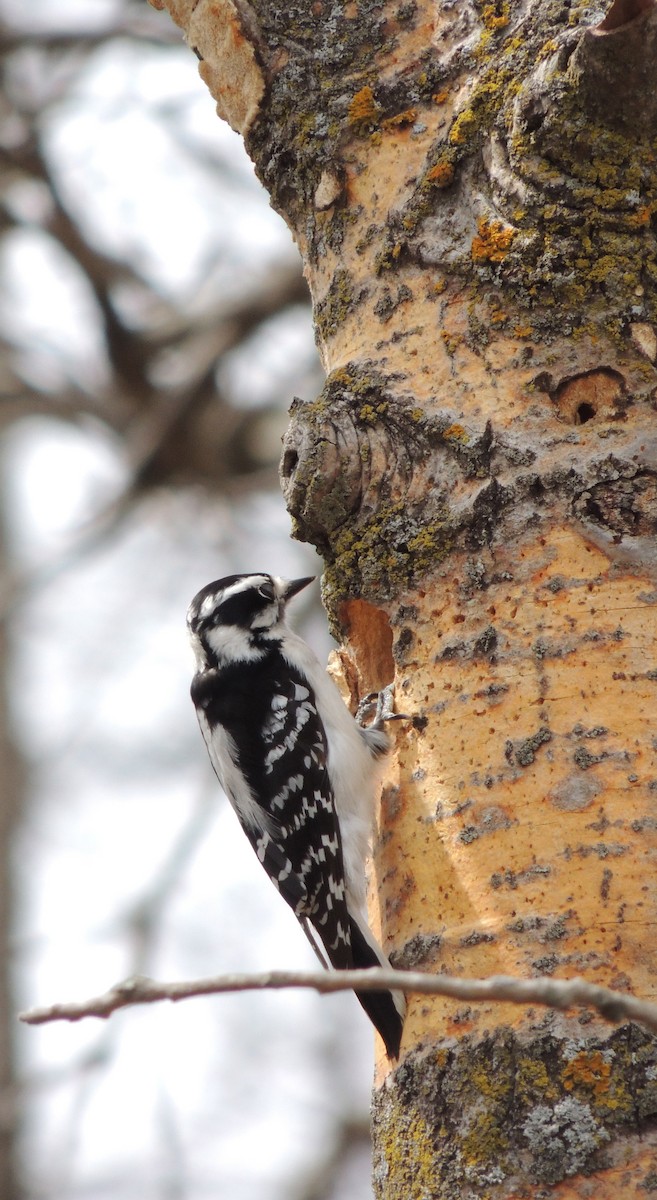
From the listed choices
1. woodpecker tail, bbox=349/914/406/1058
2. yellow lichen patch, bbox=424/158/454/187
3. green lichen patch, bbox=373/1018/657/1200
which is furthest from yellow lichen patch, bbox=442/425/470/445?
green lichen patch, bbox=373/1018/657/1200

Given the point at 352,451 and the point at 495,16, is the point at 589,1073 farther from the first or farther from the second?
the point at 495,16

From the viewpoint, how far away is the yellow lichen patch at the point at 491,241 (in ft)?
9.85

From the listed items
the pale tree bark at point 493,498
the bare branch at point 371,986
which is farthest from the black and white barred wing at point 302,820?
the bare branch at point 371,986

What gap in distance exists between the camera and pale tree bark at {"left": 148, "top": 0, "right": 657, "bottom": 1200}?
247cm

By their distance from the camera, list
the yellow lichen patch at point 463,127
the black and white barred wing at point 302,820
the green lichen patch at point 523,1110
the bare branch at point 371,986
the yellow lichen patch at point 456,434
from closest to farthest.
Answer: the bare branch at point 371,986, the green lichen patch at point 523,1110, the yellow lichen patch at point 456,434, the yellow lichen patch at point 463,127, the black and white barred wing at point 302,820

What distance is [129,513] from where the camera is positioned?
7.31m

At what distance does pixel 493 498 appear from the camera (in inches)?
115

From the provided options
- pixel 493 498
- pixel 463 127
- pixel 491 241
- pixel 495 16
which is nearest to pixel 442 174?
pixel 463 127

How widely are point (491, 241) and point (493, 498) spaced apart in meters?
0.60

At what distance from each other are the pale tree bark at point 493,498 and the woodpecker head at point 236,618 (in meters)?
1.24

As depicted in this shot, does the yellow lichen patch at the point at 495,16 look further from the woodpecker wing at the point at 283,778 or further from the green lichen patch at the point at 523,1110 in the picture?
the green lichen patch at the point at 523,1110

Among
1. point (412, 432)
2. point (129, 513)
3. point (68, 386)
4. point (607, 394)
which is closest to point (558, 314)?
point (607, 394)

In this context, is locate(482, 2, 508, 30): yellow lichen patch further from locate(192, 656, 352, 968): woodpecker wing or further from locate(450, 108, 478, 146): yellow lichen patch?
locate(192, 656, 352, 968): woodpecker wing

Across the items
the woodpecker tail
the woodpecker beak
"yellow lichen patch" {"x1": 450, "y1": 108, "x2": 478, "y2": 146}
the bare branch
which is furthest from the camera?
the woodpecker beak
